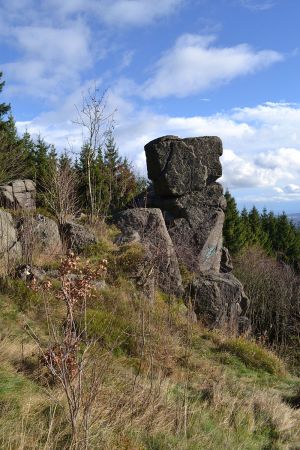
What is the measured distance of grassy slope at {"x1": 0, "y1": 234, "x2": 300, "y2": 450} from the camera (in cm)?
378

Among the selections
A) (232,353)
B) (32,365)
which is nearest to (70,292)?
(32,365)

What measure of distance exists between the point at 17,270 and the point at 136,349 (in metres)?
3.06

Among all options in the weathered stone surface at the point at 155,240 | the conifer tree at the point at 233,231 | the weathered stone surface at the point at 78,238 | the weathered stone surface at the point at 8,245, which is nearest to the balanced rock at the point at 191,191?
the weathered stone surface at the point at 155,240

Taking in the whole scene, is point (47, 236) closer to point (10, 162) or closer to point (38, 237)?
point (38, 237)

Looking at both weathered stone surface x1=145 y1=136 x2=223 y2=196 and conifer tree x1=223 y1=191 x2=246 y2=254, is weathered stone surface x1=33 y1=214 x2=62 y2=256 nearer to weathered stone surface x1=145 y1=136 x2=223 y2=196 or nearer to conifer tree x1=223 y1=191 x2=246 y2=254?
weathered stone surface x1=145 y1=136 x2=223 y2=196

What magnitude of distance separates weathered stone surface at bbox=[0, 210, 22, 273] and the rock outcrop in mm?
7174

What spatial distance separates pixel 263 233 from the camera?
37938 mm

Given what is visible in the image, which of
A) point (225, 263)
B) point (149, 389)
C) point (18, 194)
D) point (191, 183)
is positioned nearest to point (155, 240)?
point (191, 183)

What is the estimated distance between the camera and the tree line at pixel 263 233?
3140cm

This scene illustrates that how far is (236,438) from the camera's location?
4734 mm

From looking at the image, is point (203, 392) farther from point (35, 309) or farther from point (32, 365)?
point (35, 309)

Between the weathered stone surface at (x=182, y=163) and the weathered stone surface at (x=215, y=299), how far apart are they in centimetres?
384

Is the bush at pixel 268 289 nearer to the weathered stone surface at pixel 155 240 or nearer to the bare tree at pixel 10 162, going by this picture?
the weathered stone surface at pixel 155 240

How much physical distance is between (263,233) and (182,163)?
935 inches
